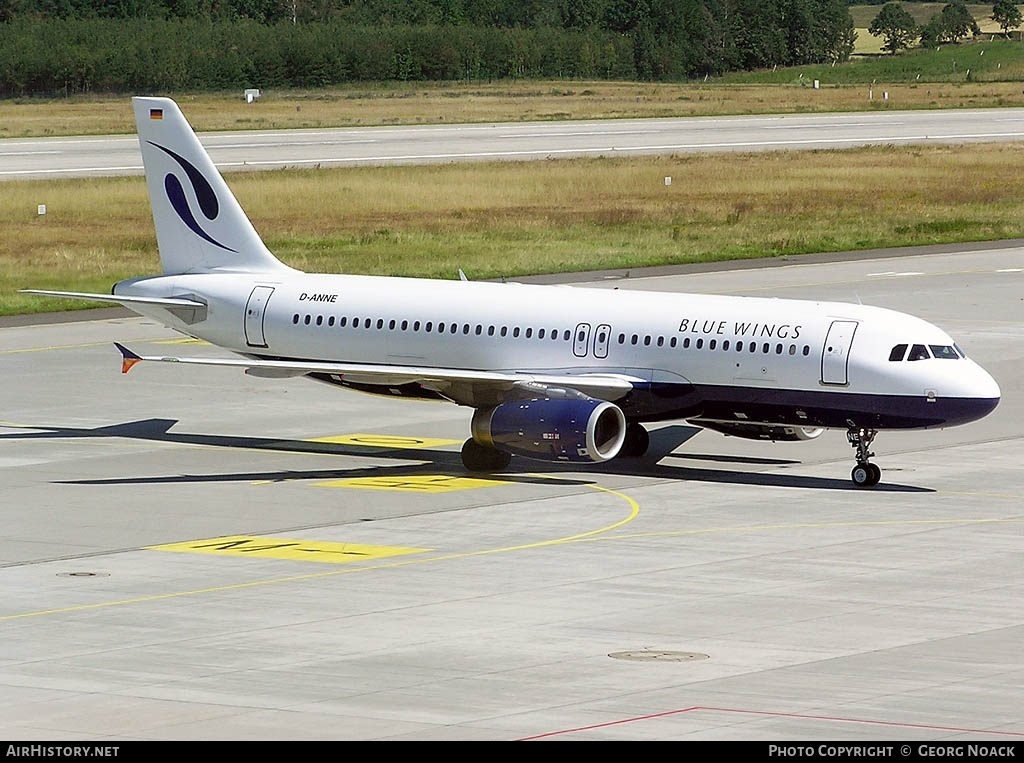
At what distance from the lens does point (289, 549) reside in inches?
1362

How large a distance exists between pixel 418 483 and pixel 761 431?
7.26m

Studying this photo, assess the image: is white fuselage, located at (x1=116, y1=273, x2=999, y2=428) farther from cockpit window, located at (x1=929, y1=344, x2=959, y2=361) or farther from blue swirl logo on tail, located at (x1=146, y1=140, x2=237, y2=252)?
blue swirl logo on tail, located at (x1=146, y1=140, x2=237, y2=252)

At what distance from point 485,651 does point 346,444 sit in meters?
20.8

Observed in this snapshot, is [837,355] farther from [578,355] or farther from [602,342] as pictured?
[578,355]

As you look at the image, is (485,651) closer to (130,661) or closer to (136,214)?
(130,661)

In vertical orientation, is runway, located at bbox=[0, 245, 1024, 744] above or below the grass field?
below

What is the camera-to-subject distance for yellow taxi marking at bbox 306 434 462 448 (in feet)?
154

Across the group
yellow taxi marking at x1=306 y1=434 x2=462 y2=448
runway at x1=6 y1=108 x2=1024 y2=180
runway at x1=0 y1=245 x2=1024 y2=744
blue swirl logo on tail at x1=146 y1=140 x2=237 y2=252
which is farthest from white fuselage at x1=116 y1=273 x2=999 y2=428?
runway at x1=6 y1=108 x2=1024 y2=180

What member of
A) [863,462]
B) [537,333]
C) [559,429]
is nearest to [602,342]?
[537,333]

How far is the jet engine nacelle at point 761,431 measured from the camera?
4228 cm

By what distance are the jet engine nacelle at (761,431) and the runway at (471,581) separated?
798 millimetres

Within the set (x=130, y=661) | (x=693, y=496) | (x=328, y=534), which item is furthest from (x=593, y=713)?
(x=693, y=496)

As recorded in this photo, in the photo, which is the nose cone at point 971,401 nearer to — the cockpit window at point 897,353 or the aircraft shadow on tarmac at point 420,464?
the cockpit window at point 897,353

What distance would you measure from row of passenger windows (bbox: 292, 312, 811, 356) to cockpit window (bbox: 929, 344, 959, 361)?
249 cm
